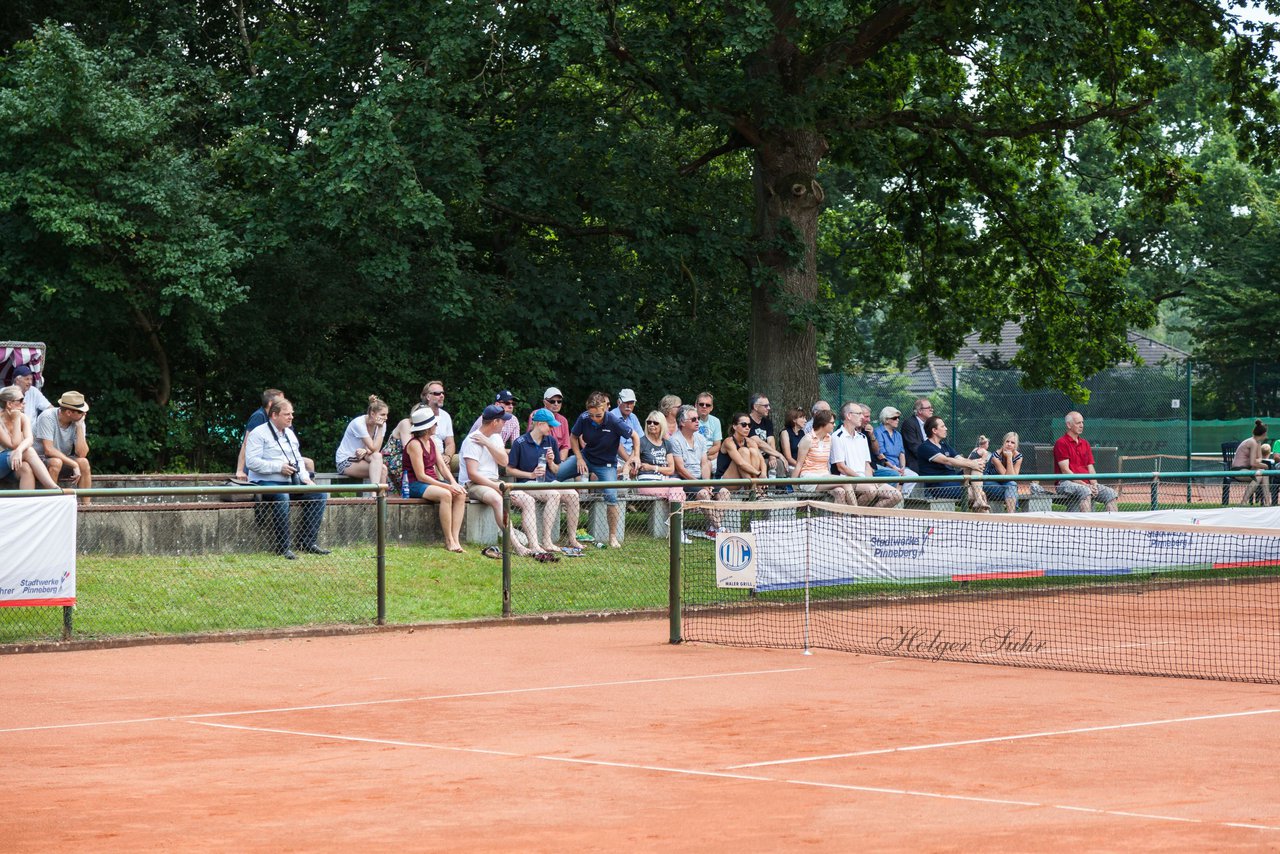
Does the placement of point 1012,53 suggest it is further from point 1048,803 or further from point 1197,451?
point 1197,451

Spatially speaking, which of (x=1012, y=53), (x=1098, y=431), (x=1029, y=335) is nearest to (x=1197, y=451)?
(x=1098, y=431)

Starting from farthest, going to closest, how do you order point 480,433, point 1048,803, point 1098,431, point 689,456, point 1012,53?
→ point 1098,431
point 1012,53
point 689,456
point 480,433
point 1048,803

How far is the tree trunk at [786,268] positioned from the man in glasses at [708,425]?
14.0 feet

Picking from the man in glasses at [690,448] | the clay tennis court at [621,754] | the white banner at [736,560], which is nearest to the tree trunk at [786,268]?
the man in glasses at [690,448]

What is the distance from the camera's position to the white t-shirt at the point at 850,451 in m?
A: 19.0

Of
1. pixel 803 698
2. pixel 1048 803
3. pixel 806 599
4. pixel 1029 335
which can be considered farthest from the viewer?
pixel 1029 335

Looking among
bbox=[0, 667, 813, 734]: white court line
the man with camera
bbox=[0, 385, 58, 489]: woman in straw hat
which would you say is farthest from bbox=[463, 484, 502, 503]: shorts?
bbox=[0, 667, 813, 734]: white court line

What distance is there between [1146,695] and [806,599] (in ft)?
12.6

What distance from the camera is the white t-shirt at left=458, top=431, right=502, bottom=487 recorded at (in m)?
17.5

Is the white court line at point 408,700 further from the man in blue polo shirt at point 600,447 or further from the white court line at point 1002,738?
the man in blue polo shirt at point 600,447

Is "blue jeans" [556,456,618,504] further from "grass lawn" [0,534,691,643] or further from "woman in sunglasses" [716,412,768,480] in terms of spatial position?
"grass lawn" [0,534,691,643]

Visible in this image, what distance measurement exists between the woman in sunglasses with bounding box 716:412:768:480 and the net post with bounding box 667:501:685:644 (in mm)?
4262

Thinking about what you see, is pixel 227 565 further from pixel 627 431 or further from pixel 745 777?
pixel 745 777

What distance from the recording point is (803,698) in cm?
1062
